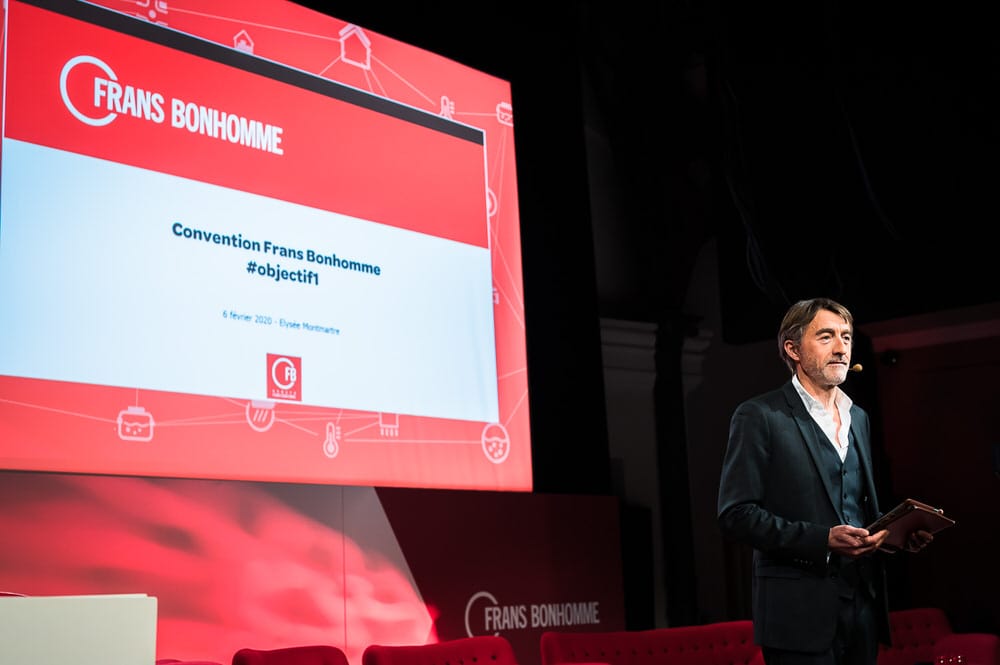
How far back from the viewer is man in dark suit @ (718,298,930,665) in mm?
2422

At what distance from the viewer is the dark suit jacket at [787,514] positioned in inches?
95.5

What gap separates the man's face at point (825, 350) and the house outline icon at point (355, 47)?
2.74 meters

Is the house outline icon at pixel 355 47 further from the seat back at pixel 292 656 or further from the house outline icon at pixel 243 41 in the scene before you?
the seat back at pixel 292 656

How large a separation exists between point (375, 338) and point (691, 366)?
3504 millimetres

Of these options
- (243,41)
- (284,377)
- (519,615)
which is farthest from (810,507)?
(243,41)

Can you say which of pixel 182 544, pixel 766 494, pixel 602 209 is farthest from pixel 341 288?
pixel 602 209

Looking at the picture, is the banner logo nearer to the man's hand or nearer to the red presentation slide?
the red presentation slide

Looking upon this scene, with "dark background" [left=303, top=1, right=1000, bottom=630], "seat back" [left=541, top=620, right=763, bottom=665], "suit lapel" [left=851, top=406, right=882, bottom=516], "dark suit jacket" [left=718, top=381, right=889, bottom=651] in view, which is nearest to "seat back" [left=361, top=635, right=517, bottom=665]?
"seat back" [left=541, top=620, right=763, bottom=665]

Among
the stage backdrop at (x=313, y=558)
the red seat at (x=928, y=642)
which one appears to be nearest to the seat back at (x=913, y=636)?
the red seat at (x=928, y=642)

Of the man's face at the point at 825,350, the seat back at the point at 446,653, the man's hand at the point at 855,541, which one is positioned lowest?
the seat back at the point at 446,653

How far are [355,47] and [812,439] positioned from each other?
297 centimetres

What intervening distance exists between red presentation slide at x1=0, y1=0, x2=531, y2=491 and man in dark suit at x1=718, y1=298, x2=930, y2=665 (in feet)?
6.78

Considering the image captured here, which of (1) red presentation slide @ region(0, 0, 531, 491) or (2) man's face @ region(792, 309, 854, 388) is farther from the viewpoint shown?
(1) red presentation slide @ region(0, 0, 531, 491)

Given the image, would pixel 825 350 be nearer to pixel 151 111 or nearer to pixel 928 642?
pixel 151 111
